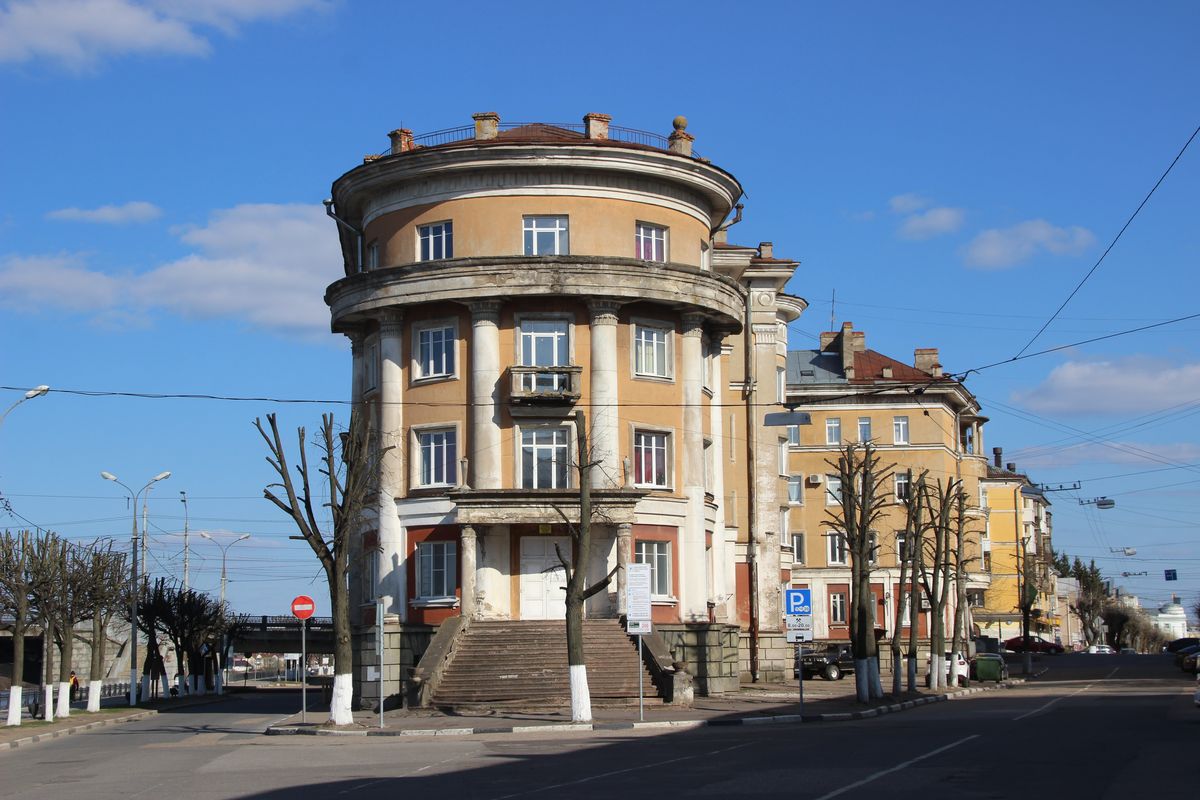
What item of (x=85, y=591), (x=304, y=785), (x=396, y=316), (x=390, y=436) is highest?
(x=396, y=316)

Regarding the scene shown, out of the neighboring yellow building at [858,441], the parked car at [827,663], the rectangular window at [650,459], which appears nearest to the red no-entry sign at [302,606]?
the rectangular window at [650,459]

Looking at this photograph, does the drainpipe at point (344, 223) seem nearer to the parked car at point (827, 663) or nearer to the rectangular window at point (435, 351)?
the rectangular window at point (435, 351)

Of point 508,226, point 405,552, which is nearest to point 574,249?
point 508,226

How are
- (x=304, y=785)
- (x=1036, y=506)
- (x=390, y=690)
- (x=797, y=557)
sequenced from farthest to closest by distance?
(x=1036, y=506)
(x=797, y=557)
(x=390, y=690)
(x=304, y=785)

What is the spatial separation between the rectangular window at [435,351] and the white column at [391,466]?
56 cm

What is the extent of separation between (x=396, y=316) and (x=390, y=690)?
10946 mm

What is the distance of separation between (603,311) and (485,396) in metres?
4.20

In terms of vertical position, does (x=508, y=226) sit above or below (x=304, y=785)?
above

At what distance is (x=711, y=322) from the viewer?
156 feet

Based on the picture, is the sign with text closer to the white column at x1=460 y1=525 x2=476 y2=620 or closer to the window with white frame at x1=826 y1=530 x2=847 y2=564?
the white column at x1=460 y1=525 x2=476 y2=620

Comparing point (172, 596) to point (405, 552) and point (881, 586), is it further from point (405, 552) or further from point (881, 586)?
Answer: point (881, 586)

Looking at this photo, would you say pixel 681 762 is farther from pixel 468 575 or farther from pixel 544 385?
pixel 544 385

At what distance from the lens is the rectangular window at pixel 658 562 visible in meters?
44.5

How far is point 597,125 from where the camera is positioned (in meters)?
46.8
